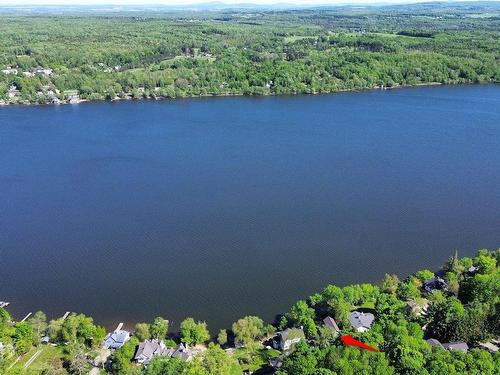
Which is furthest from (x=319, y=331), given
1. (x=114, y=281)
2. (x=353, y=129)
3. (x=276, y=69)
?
(x=276, y=69)

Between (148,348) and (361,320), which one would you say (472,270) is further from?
(148,348)

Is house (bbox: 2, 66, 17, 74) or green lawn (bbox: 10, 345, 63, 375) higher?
house (bbox: 2, 66, 17, 74)

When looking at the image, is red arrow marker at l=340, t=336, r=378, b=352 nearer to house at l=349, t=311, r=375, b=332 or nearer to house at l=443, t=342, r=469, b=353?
house at l=349, t=311, r=375, b=332

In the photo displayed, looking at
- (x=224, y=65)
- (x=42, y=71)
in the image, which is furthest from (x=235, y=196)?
(x=42, y=71)

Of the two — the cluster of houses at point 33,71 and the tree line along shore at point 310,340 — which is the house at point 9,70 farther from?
the tree line along shore at point 310,340

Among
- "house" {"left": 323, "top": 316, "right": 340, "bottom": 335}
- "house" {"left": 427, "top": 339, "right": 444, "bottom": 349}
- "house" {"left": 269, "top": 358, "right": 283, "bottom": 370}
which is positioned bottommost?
"house" {"left": 269, "top": 358, "right": 283, "bottom": 370}

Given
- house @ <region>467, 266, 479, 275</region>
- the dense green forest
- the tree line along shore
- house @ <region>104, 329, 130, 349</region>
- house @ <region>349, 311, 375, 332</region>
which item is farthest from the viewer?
the dense green forest

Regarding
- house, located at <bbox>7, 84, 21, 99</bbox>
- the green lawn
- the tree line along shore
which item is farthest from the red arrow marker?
house, located at <bbox>7, 84, 21, 99</bbox>
